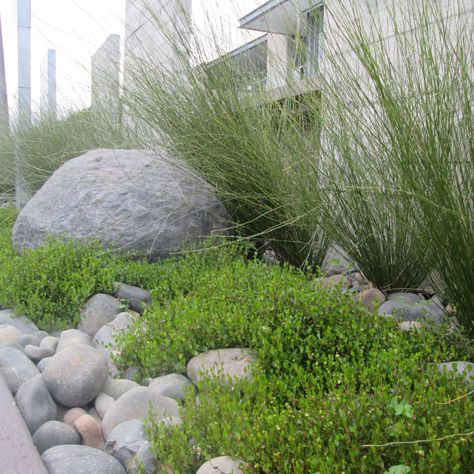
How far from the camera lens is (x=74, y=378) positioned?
2227 mm

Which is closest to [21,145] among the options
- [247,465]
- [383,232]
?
[383,232]

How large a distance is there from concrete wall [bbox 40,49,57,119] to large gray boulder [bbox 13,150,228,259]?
320 cm

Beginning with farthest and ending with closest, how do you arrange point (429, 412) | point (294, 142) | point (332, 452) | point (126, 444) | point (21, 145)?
point (21, 145), point (294, 142), point (126, 444), point (429, 412), point (332, 452)

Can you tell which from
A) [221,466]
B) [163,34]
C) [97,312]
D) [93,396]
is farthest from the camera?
[163,34]

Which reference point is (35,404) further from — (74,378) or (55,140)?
(55,140)

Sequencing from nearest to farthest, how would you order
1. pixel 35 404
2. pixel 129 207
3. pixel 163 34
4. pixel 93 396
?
pixel 35 404
pixel 93 396
pixel 129 207
pixel 163 34

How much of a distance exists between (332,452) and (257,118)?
2.68 metres

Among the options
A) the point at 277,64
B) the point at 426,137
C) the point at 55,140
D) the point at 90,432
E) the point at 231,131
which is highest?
the point at 277,64

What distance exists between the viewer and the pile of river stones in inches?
70.3

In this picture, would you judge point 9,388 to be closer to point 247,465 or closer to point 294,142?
point 247,465

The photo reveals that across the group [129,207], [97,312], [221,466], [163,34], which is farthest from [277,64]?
[221,466]

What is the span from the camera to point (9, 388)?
2.33 metres

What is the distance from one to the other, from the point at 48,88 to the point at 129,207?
186 inches

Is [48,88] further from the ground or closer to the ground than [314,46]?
further from the ground
